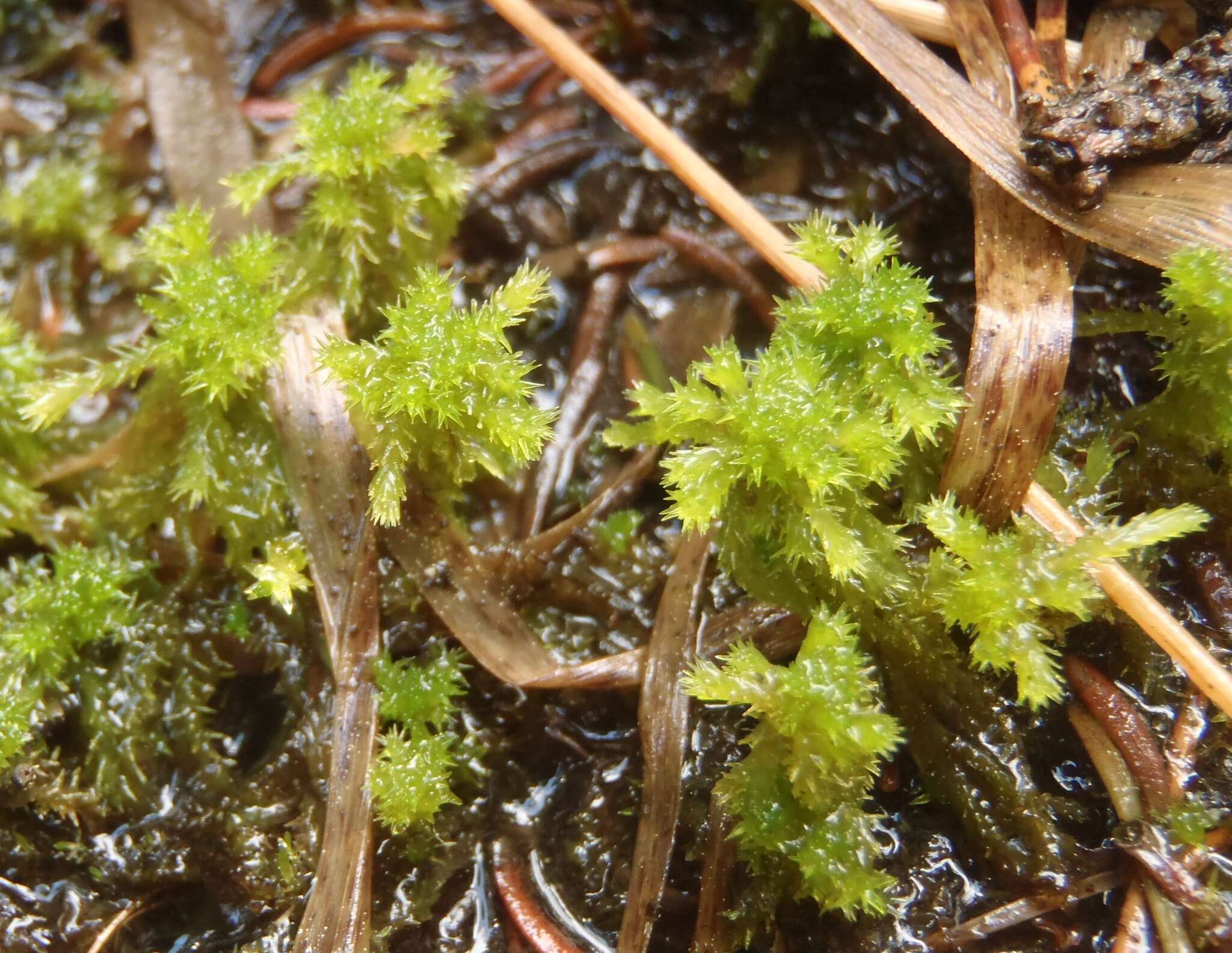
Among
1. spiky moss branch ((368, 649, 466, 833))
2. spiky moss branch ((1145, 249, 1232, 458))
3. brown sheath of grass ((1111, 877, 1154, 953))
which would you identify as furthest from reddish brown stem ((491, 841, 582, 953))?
spiky moss branch ((1145, 249, 1232, 458))

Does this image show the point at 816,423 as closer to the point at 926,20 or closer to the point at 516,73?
the point at 926,20

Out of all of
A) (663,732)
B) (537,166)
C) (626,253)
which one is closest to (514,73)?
(537,166)

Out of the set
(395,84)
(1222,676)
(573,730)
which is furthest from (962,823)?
(395,84)

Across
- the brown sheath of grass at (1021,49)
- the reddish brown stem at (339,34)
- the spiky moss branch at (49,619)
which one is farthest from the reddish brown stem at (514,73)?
the spiky moss branch at (49,619)

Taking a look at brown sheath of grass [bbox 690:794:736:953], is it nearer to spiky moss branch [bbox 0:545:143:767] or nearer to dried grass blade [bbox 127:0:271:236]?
spiky moss branch [bbox 0:545:143:767]

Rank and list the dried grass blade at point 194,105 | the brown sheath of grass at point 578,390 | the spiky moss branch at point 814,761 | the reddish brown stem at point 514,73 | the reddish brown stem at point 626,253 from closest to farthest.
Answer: the spiky moss branch at point 814,761
the brown sheath of grass at point 578,390
the reddish brown stem at point 626,253
the dried grass blade at point 194,105
the reddish brown stem at point 514,73

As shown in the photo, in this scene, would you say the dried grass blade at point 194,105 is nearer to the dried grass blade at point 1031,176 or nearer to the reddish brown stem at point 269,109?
the reddish brown stem at point 269,109

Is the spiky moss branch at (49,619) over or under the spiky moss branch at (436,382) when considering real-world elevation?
under
